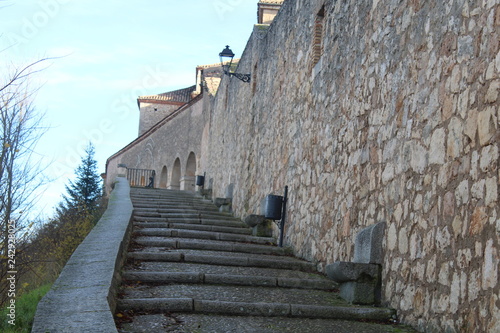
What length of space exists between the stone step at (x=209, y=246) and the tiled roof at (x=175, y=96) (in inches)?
1179

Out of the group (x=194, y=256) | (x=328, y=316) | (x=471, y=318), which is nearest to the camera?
(x=471, y=318)

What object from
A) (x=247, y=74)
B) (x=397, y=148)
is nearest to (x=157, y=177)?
(x=247, y=74)

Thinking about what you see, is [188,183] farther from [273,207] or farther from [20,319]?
[20,319]

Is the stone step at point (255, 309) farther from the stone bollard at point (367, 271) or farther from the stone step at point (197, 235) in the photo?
the stone step at point (197, 235)

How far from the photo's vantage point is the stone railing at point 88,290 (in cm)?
333

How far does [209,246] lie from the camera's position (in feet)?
23.7

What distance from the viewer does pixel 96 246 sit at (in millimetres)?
5531

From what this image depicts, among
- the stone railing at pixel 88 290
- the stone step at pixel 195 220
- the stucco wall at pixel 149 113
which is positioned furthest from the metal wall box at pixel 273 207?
the stucco wall at pixel 149 113

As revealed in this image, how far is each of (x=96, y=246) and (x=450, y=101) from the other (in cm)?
336

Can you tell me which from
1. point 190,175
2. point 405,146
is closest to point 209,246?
point 405,146

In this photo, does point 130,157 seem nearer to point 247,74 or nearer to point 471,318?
point 247,74

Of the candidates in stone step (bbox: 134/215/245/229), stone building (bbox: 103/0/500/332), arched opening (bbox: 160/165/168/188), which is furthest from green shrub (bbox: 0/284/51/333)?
arched opening (bbox: 160/165/168/188)

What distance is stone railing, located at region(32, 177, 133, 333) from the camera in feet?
10.9

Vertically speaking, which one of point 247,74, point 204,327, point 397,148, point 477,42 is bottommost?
point 204,327
